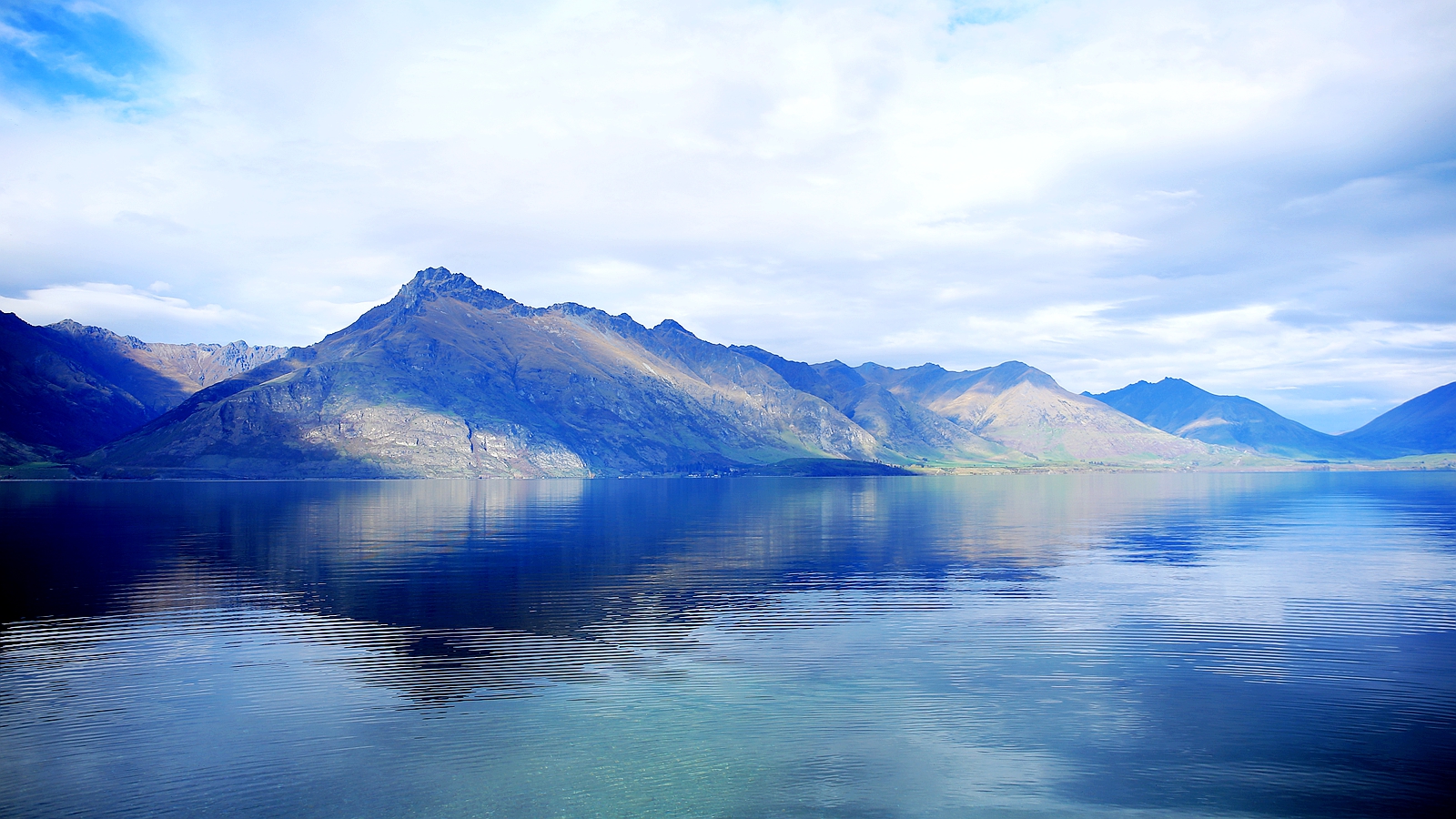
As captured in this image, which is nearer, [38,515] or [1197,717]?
[1197,717]

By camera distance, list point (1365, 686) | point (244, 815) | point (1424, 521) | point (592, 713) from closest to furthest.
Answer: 1. point (244, 815)
2. point (592, 713)
3. point (1365, 686)
4. point (1424, 521)

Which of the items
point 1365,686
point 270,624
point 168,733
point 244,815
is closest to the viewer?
point 244,815

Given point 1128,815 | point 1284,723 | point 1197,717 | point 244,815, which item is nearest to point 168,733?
point 244,815

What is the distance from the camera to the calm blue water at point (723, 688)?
1143 inches

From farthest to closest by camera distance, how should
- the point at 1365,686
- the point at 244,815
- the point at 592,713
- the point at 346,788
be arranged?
the point at 1365,686
the point at 592,713
the point at 346,788
the point at 244,815

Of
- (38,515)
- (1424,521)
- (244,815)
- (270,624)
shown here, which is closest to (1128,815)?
(244,815)

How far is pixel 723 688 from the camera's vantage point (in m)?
40.7

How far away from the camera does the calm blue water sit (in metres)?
29.0

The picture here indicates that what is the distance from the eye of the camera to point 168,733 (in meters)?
34.3

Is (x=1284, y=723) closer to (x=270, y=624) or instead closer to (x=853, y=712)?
(x=853, y=712)

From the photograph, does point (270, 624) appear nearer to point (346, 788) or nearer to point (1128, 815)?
point (346, 788)

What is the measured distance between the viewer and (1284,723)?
3600 centimetres

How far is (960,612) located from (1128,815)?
3320 cm

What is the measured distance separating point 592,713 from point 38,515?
547 feet
